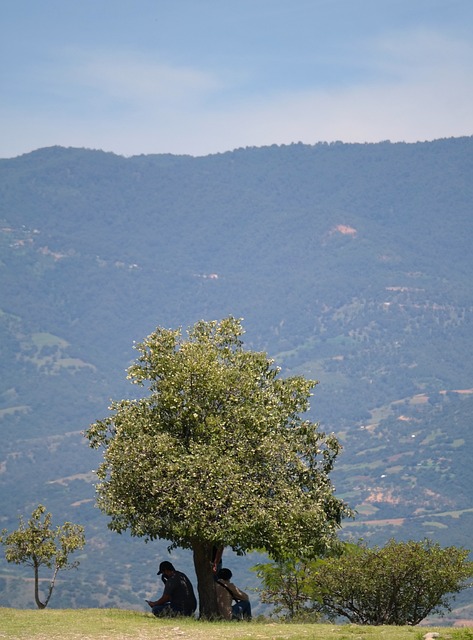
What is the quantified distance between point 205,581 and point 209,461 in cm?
373

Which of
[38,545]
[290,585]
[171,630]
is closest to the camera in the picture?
[171,630]

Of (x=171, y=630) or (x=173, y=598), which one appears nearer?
(x=171, y=630)

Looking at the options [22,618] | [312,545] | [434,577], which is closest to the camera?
[22,618]

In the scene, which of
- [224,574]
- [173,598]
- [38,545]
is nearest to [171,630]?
[173,598]

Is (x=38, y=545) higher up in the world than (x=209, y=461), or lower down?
lower down

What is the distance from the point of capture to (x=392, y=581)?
118ft

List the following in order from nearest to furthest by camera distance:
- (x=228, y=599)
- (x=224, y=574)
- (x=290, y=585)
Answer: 1. (x=228, y=599)
2. (x=224, y=574)
3. (x=290, y=585)

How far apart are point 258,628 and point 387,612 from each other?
6.82m

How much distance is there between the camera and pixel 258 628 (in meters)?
31.2

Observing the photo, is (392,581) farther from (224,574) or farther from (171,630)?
(171,630)

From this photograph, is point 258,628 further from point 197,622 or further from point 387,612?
point 387,612

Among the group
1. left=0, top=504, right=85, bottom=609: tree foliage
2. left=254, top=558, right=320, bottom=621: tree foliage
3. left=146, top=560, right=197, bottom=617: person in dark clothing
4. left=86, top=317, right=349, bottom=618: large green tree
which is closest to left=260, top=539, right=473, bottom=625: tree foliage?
left=86, top=317, right=349, bottom=618: large green tree

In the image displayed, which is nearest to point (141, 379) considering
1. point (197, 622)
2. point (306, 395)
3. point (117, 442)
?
point (117, 442)

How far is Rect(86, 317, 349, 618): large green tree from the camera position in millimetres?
35531
